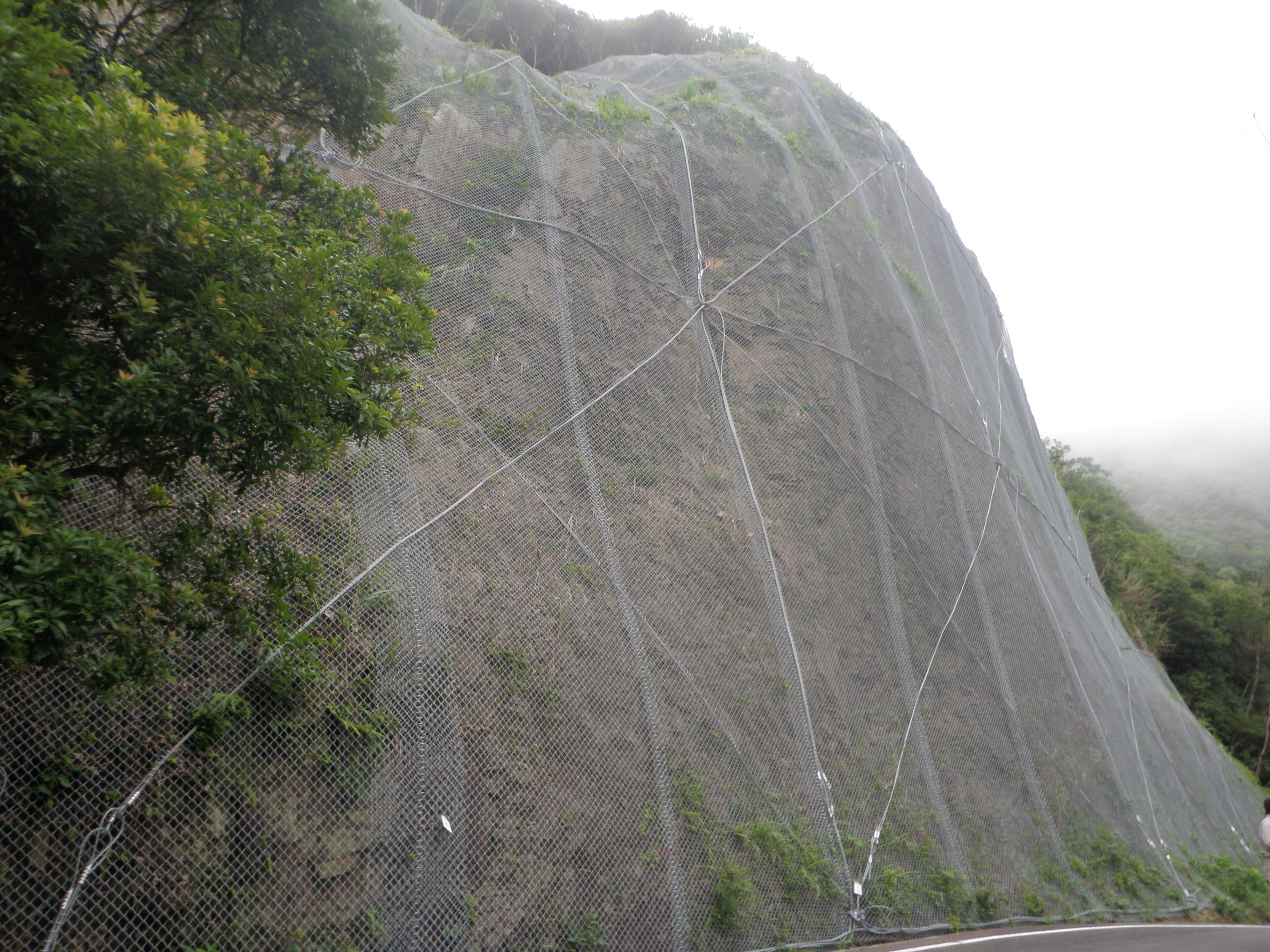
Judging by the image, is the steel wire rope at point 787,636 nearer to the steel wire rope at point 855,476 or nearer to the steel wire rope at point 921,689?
the steel wire rope at point 921,689

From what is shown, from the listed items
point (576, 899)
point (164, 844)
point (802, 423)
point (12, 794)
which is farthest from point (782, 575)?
point (12, 794)

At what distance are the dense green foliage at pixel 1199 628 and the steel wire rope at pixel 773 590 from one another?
1978 centimetres

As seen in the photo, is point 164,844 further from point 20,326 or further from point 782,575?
point 782,575

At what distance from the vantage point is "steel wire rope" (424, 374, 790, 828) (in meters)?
5.09

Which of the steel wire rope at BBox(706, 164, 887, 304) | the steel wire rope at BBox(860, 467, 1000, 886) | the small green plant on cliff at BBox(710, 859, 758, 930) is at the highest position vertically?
the steel wire rope at BBox(706, 164, 887, 304)

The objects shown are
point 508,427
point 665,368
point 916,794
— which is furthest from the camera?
point 665,368

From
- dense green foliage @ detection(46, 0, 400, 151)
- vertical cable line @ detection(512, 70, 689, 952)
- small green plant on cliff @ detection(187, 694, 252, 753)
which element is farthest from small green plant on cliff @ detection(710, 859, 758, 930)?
dense green foliage @ detection(46, 0, 400, 151)

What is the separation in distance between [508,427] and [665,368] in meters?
2.08

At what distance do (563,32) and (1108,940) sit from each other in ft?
61.9

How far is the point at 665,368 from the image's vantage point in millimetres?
6832

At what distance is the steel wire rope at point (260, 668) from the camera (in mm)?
2568

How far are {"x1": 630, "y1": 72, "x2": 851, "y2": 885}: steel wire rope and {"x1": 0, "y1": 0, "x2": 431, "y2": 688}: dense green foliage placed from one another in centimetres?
429

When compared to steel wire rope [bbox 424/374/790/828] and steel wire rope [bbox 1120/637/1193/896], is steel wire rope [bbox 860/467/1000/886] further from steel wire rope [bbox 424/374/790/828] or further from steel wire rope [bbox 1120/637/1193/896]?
steel wire rope [bbox 1120/637/1193/896]

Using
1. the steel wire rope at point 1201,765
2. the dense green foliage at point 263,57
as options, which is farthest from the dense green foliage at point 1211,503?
the dense green foliage at point 263,57
